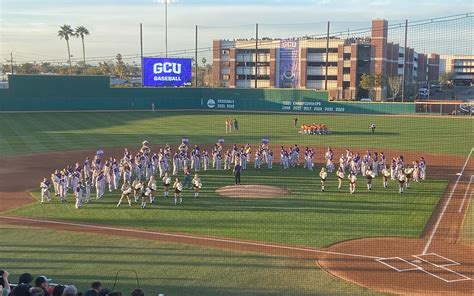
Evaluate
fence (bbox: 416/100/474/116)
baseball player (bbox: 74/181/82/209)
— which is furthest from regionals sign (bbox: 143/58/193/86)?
baseball player (bbox: 74/181/82/209)

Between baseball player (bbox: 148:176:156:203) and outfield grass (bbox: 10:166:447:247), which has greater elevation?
baseball player (bbox: 148:176:156:203)

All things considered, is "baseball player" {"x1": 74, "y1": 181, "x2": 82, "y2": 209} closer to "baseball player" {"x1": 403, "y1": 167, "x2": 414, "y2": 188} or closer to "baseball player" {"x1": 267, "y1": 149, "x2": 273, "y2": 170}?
"baseball player" {"x1": 267, "y1": 149, "x2": 273, "y2": 170}

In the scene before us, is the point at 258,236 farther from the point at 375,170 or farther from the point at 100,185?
the point at 375,170

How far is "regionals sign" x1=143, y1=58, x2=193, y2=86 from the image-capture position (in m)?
48.8

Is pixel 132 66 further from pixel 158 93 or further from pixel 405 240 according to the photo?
pixel 405 240

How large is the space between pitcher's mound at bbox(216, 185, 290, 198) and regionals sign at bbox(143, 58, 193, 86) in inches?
1248

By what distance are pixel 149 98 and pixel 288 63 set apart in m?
24.4

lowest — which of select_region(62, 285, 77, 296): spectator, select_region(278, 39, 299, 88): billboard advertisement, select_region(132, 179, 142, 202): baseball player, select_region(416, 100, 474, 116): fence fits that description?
select_region(132, 179, 142, 202): baseball player

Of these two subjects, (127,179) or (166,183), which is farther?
(127,179)

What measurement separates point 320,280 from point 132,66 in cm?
11434

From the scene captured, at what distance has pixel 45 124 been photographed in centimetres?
3862

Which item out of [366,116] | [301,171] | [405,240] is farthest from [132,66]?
[405,240]

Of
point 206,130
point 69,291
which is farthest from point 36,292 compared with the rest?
point 206,130

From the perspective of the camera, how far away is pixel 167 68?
1948 inches
